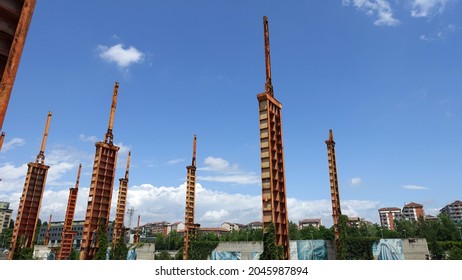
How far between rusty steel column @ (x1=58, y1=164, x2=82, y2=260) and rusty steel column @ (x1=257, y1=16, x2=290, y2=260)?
2548 cm

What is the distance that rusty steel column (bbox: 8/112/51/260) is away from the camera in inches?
1140

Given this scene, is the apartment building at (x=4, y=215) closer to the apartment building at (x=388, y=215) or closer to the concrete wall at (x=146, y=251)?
the concrete wall at (x=146, y=251)

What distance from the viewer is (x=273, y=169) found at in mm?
18625

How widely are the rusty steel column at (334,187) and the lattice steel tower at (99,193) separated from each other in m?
24.0

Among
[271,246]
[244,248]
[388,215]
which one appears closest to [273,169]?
[271,246]

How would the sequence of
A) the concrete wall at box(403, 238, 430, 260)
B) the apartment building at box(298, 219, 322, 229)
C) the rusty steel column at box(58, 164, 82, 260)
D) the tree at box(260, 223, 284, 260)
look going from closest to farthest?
the tree at box(260, 223, 284, 260), the rusty steel column at box(58, 164, 82, 260), the concrete wall at box(403, 238, 430, 260), the apartment building at box(298, 219, 322, 229)

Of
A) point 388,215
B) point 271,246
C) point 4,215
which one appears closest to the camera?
point 271,246

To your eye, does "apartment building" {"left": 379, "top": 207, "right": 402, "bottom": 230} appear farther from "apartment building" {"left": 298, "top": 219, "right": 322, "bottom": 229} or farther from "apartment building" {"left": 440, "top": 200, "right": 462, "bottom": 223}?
"apartment building" {"left": 298, "top": 219, "right": 322, "bottom": 229}

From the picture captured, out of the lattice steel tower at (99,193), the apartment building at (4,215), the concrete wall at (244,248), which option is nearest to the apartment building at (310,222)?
the concrete wall at (244,248)

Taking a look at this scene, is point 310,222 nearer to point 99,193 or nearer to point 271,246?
point 99,193

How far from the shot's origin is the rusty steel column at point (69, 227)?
33281mm

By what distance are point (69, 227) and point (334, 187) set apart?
3145cm

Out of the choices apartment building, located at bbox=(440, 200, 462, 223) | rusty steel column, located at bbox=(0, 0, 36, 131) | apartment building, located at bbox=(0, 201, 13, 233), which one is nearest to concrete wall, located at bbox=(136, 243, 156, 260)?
rusty steel column, located at bbox=(0, 0, 36, 131)
